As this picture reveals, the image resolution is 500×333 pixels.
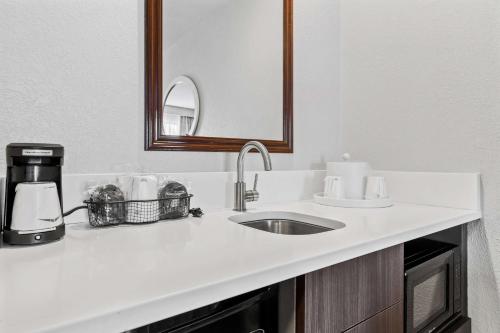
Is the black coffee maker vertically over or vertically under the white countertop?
over

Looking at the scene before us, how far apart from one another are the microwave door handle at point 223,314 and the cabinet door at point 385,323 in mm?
279

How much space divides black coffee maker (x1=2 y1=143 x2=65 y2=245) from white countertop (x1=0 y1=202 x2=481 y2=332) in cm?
3

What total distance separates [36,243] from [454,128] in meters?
1.50

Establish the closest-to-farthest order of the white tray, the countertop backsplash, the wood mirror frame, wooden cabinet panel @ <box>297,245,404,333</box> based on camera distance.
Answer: wooden cabinet panel @ <box>297,245,404,333</box>, the countertop backsplash, the wood mirror frame, the white tray

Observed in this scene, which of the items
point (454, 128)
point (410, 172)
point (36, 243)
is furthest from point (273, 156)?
point (36, 243)

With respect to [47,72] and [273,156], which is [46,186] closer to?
[47,72]

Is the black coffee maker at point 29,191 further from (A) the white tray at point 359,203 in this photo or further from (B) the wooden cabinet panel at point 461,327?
(B) the wooden cabinet panel at point 461,327

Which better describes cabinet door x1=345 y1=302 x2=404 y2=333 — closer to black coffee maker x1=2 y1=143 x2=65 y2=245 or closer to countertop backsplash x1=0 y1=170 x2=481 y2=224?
countertop backsplash x1=0 y1=170 x2=481 y2=224

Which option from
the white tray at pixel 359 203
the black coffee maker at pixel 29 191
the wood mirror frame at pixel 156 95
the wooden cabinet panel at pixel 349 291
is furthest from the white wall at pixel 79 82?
the wooden cabinet panel at pixel 349 291

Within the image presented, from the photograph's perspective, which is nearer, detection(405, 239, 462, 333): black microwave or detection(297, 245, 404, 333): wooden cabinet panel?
detection(297, 245, 404, 333): wooden cabinet panel

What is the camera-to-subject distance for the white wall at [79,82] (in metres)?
0.84

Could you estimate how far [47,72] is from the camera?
0.89 metres

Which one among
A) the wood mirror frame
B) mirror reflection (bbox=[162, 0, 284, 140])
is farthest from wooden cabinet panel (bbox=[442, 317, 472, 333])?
the wood mirror frame

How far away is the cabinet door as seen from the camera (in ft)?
2.58
